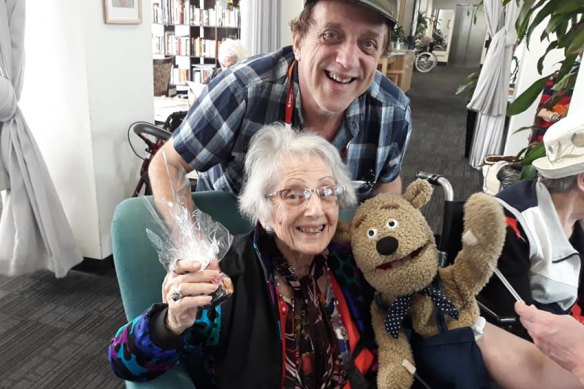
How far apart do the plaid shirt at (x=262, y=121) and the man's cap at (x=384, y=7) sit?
0.27 meters

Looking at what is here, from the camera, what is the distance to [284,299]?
117 cm

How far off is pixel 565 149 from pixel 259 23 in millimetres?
4240

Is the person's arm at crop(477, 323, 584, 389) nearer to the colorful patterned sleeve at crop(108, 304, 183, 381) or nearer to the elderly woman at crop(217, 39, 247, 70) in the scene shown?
the colorful patterned sleeve at crop(108, 304, 183, 381)

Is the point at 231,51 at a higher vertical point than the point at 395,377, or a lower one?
higher

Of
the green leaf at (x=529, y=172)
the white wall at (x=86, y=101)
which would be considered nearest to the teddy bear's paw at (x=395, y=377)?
the green leaf at (x=529, y=172)

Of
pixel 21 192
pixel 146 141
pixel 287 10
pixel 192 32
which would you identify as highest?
pixel 287 10

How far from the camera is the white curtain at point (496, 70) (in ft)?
15.4

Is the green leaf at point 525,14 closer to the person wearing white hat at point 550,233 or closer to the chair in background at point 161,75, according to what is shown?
the person wearing white hat at point 550,233

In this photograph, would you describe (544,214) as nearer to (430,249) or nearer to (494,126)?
(430,249)

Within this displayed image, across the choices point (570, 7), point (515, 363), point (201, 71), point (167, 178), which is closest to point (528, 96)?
point (570, 7)

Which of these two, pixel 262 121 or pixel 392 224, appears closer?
pixel 392 224

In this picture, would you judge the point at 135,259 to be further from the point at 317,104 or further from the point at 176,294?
the point at 317,104

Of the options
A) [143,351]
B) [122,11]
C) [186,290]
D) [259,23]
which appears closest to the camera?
[186,290]

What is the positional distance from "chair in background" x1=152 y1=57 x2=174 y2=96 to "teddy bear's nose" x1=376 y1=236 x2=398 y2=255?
4326 mm
